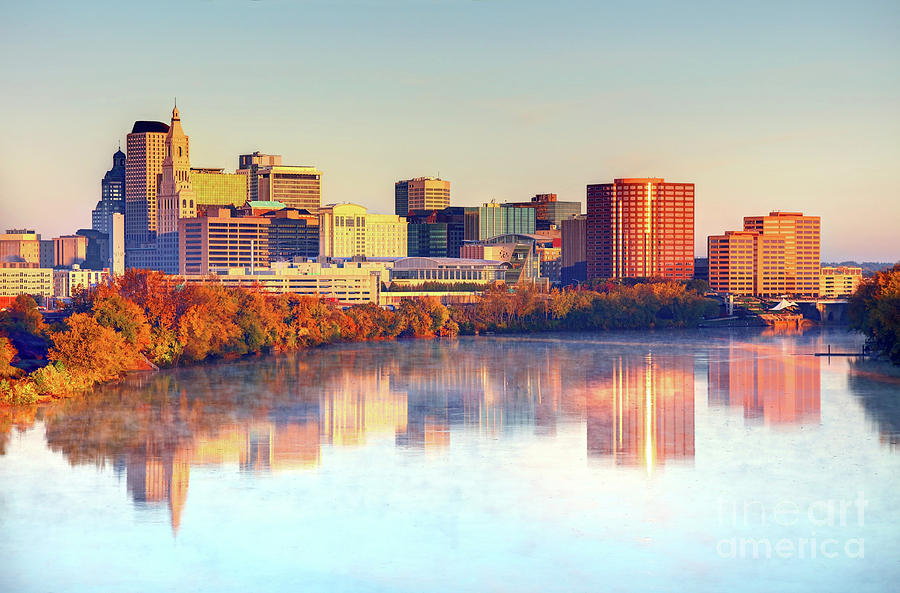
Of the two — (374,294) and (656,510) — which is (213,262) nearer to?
(374,294)

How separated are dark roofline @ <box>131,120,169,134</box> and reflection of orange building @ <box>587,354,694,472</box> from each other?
147164mm

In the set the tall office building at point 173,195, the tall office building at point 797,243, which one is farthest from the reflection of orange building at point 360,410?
the tall office building at point 173,195

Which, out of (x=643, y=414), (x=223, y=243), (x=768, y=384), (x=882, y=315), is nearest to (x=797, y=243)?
(x=223, y=243)

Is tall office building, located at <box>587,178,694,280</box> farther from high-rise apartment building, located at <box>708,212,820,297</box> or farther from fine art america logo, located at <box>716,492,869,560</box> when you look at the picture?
fine art america logo, located at <box>716,492,869,560</box>

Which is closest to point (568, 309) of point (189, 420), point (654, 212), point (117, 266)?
point (189, 420)

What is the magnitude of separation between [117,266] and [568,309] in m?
105

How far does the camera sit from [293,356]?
229 feet

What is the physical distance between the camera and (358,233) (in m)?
192

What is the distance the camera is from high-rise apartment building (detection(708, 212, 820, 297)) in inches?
6718

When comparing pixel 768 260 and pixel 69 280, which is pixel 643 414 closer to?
pixel 69 280

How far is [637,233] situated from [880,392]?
143026 millimetres

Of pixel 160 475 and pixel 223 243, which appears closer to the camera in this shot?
pixel 160 475

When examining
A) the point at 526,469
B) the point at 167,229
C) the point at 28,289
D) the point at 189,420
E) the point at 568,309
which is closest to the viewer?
the point at 526,469

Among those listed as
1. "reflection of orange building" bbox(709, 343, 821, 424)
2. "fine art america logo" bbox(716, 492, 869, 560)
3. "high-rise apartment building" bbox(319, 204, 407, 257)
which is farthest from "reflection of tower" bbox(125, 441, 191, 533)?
"high-rise apartment building" bbox(319, 204, 407, 257)
